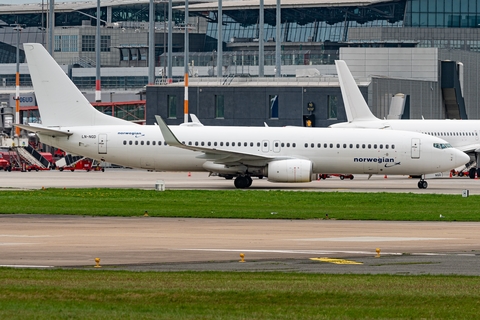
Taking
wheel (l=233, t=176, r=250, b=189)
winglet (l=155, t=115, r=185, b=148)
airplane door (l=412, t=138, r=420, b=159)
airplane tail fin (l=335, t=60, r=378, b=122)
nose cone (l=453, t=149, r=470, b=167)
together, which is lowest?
wheel (l=233, t=176, r=250, b=189)

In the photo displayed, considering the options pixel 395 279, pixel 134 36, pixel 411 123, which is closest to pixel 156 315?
pixel 395 279

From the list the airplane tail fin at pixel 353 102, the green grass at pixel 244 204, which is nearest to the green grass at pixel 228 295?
the green grass at pixel 244 204

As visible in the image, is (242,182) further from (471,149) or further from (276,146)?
(471,149)

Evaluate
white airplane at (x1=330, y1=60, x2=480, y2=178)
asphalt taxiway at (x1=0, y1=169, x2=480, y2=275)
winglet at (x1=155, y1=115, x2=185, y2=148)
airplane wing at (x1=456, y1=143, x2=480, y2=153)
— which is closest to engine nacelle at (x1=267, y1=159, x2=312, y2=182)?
winglet at (x1=155, y1=115, x2=185, y2=148)

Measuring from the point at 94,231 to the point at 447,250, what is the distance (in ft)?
32.1

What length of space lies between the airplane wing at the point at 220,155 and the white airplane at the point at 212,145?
6 centimetres

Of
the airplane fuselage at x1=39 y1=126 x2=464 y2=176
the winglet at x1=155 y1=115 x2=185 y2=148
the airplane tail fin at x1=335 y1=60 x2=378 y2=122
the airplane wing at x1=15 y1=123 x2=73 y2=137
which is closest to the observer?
the winglet at x1=155 y1=115 x2=185 y2=148

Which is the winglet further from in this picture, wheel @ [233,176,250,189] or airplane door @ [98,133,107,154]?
airplane door @ [98,133,107,154]

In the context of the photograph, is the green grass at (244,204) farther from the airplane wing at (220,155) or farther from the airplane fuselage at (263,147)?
the airplane fuselage at (263,147)

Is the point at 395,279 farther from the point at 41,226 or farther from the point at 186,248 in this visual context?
the point at 41,226

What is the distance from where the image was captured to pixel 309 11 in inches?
6959

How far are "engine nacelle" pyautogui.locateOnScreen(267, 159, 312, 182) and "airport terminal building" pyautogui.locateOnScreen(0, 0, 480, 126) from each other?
33.5 meters

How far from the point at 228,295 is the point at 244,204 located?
23070 mm

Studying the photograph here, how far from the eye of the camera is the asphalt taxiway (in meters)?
21.2
